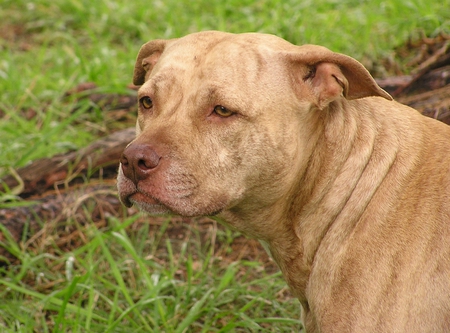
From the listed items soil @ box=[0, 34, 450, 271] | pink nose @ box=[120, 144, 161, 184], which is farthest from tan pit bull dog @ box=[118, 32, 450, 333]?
soil @ box=[0, 34, 450, 271]

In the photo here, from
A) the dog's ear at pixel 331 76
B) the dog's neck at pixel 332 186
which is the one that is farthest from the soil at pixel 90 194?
the dog's ear at pixel 331 76

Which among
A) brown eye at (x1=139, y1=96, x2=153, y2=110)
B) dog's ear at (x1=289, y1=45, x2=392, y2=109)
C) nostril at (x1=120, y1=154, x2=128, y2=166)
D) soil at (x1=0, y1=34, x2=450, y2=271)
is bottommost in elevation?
soil at (x1=0, y1=34, x2=450, y2=271)

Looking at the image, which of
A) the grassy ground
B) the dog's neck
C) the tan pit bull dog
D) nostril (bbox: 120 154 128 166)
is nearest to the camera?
the tan pit bull dog

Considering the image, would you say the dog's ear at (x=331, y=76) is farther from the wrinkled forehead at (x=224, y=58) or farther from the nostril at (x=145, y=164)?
the nostril at (x=145, y=164)

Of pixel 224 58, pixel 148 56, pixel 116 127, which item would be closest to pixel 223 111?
pixel 224 58

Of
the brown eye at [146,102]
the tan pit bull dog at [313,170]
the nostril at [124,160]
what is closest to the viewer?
the tan pit bull dog at [313,170]

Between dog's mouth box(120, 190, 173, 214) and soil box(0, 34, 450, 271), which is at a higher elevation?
dog's mouth box(120, 190, 173, 214)

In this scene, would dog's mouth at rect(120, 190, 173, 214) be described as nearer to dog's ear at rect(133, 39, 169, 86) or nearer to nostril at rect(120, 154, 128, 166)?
nostril at rect(120, 154, 128, 166)

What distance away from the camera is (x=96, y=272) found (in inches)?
180

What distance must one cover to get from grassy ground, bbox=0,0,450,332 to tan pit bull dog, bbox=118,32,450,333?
2.96 feet

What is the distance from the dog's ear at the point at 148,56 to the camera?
390cm

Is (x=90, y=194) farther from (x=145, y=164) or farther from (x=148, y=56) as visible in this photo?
(x=145, y=164)

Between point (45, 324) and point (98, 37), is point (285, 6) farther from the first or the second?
point (45, 324)

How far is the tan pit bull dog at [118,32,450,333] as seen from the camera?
3053 mm
